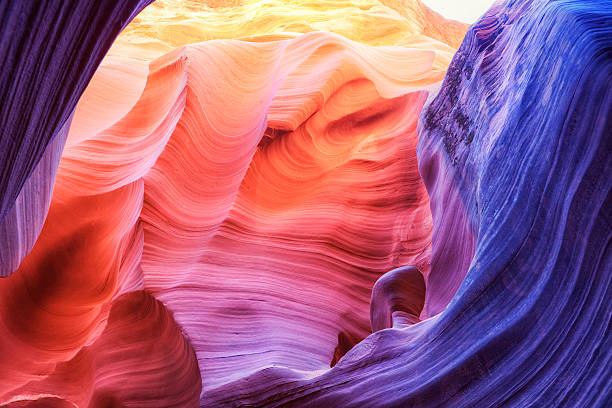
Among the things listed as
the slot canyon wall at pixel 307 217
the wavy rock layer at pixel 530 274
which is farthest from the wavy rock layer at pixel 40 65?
the wavy rock layer at pixel 530 274

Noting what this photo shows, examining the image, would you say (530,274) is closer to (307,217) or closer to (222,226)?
(307,217)

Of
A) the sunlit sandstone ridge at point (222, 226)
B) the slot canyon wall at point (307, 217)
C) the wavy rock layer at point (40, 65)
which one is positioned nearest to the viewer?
the wavy rock layer at point (40, 65)

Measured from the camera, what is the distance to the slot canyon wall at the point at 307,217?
1.22 meters

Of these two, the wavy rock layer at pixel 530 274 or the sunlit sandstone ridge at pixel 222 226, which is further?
the sunlit sandstone ridge at pixel 222 226

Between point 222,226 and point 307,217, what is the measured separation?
574mm

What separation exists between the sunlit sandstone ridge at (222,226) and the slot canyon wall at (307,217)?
2cm

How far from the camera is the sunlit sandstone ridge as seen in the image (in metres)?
2.61

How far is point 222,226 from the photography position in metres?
2.99

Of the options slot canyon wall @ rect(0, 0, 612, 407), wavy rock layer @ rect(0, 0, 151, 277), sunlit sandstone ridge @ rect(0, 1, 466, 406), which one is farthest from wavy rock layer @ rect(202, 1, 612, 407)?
wavy rock layer @ rect(0, 0, 151, 277)

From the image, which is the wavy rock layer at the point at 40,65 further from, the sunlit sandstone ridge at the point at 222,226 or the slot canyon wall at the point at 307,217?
the sunlit sandstone ridge at the point at 222,226

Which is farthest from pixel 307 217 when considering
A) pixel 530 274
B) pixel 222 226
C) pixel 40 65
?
pixel 40 65

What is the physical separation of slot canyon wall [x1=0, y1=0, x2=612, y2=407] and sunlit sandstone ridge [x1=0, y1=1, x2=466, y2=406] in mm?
15

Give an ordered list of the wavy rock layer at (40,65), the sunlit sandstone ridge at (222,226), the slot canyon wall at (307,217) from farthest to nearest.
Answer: the sunlit sandstone ridge at (222,226) → the slot canyon wall at (307,217) → the wavy rock layer at (40,65)

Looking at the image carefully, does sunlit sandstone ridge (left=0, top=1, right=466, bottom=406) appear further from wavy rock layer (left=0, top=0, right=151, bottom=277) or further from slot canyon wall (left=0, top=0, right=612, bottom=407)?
wavy rock layer (left=0, top=0, right=151, bottom=277)
